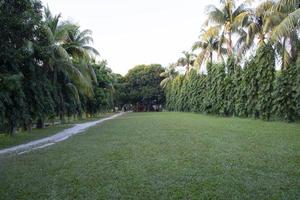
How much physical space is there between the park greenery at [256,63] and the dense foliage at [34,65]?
10.7m

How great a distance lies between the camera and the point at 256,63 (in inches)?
838

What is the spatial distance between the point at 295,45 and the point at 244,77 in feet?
13.5

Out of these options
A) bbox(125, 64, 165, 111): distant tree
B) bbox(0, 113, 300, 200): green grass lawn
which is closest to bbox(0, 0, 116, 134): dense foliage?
bbox(0, 113, 300, 200): green grass lawn

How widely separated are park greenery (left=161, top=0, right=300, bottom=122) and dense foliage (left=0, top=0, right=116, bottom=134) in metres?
10.7

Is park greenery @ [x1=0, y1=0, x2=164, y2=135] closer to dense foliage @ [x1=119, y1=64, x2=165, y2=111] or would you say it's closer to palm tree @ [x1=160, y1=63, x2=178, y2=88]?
palm tree @ [x1=160, y1=63, x2=178, y2=88]

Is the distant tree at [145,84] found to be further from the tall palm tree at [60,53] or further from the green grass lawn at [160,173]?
the green grass lawn at [160,173]

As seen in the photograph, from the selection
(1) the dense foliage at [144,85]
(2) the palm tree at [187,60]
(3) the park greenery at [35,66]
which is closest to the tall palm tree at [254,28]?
(3) the park greenery at [35,66]

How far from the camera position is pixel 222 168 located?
6691mm

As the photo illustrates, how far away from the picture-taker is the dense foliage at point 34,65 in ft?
40.3

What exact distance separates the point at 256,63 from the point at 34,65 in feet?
43.6

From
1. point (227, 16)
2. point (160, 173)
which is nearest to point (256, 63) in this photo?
point (227, 16)

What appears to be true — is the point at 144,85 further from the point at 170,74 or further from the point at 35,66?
the point at 35,66

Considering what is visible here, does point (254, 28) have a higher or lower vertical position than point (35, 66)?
higher

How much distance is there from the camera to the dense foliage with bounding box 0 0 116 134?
1228 cm
